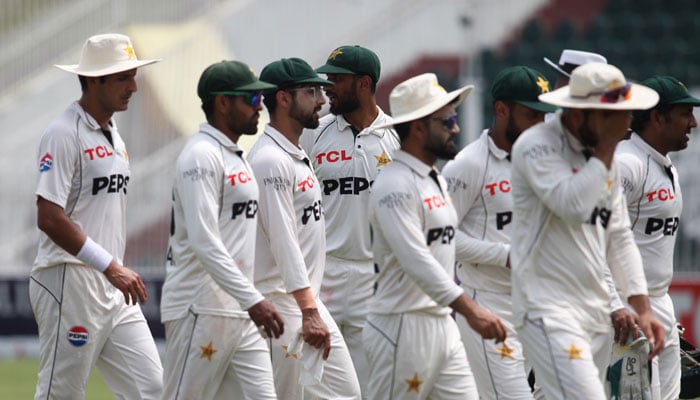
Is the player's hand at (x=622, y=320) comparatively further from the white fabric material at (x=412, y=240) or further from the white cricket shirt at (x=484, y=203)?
the white cricket shirt at (x=484, y=203)

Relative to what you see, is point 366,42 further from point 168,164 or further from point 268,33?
point 168,164

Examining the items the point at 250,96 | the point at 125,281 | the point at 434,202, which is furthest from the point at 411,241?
the point at 125,281

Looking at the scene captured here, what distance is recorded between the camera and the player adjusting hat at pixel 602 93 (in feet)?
20.2

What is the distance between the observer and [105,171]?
7480 millimetres

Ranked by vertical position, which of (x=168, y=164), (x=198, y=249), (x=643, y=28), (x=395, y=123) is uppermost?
(x=395, y=123)

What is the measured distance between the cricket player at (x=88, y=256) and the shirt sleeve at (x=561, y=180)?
2.22 meters

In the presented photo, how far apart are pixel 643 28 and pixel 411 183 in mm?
10995

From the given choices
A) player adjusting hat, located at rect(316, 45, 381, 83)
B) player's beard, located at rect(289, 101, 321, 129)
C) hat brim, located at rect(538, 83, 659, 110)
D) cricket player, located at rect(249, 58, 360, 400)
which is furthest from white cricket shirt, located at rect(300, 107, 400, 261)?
hat brim, located at rect(538, 83, 659, 110)

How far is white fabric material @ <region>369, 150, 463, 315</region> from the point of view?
20.9 ft

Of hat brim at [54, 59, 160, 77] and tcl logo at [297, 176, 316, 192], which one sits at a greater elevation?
hat brim at [54, 59, 160, 77]

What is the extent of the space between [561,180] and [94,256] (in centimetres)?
252

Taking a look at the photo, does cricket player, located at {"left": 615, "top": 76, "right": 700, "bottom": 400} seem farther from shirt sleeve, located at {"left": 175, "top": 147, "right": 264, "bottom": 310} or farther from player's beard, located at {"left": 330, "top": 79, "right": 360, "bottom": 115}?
shirt sleeve, located at {"left": 175, "top": 147, "right": 264, "bottom": 310}

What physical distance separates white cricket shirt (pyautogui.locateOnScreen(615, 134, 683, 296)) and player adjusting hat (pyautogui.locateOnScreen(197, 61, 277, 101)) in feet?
7.60

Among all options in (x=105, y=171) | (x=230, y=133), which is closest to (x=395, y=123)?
(x=230, y=133)
